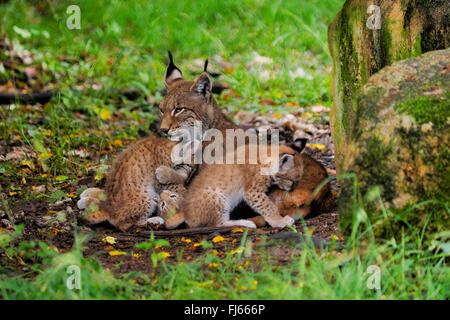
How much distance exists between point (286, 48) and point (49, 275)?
270 inches

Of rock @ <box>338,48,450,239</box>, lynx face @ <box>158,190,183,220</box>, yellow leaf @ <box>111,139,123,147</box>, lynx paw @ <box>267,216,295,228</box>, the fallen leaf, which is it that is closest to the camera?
rock @ <box>338,48,450,239</box>

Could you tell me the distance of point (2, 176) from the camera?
Result: 6.37m

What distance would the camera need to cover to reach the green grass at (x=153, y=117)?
3.51 meters

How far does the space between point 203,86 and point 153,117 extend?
2.18m

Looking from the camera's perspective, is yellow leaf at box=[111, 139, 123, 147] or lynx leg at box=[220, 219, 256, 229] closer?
lynx leg at box=[220, 219, 256, 229]

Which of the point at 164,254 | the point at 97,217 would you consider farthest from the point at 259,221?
the point at 97,217

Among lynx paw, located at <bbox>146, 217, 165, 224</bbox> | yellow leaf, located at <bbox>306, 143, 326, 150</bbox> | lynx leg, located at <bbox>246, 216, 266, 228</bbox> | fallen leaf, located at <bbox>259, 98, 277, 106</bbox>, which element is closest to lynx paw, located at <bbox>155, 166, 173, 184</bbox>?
lynx paw, located at <bbox>146, 217, 165, 224</bbox>

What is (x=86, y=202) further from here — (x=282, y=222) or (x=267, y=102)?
(x=267, y=102)

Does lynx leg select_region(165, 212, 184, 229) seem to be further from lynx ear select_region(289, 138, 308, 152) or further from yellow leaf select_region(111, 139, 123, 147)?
yellow leaf select_region(111, 139, 123, 147)

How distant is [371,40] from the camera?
506cm

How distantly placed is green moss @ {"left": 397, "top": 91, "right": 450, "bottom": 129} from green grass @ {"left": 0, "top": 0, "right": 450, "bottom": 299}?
0.70m

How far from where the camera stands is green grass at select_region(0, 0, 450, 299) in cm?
351
